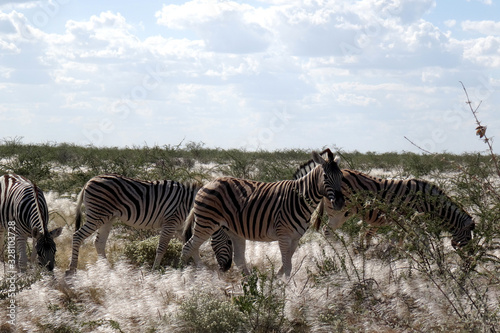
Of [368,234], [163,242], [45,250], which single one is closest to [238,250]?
[163,242]

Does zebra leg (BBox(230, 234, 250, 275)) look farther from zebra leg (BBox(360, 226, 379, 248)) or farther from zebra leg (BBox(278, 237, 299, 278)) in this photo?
zebra leg (BBox(360, 226, 379, 248))

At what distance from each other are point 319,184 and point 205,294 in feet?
7.58

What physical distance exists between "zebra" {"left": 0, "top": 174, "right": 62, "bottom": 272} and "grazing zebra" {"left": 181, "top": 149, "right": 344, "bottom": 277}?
175 cm

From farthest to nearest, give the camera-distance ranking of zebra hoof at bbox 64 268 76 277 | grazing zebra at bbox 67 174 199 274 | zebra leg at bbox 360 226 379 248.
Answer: grazing zebra at bbox 67 174 199 274 → zebra hoof at bbox 64 268 76 277 → zebra leg at bbox 360 226 379 248

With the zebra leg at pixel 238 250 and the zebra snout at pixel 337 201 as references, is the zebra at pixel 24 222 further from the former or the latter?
the zebra snout at pixel 337 201

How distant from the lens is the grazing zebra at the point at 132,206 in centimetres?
884

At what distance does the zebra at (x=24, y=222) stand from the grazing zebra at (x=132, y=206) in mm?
679

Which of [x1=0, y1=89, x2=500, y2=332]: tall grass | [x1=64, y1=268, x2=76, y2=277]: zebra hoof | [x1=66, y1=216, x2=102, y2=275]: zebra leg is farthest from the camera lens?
[x1=66, y1=216, x2=102, y2=275]: zebra leg

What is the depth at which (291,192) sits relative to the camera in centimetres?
771

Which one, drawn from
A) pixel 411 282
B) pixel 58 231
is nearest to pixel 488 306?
pixel 411 282

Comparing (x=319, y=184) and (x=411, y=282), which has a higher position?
(x=319, y=184)

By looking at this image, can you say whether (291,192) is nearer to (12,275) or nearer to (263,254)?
(263,254)

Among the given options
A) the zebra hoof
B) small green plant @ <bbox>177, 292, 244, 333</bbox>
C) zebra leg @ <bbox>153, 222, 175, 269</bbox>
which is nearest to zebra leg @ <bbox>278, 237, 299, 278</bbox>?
small green plant @ <bbox>177, 292, 244, 333</bbox>

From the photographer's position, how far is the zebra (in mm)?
7676
